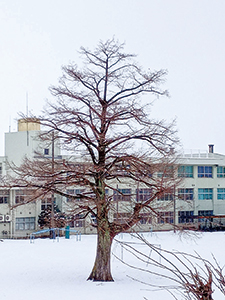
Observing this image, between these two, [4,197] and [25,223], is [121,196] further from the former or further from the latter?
[4,197]

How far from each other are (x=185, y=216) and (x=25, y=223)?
45.5 feet

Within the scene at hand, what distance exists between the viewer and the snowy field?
14.8 m

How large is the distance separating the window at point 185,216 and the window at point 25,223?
12956mm

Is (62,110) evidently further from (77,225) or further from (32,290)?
(77,225)

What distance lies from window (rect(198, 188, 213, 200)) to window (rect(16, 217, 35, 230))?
16.0 metres

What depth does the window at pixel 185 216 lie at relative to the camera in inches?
1606

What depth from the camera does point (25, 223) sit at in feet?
118

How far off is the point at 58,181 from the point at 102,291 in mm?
4039

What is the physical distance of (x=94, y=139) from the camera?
16.7 m

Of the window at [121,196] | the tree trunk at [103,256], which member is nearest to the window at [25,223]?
the window at [121,196]

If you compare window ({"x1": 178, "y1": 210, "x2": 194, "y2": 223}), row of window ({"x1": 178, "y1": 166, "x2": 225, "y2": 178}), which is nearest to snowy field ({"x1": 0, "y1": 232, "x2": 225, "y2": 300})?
window ({"x1": 178, "y1": 210, "x2": 194, "y2": 223})

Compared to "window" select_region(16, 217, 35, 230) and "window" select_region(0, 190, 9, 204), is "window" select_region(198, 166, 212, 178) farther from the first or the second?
"window" select_region(0, 190, 9, 204)

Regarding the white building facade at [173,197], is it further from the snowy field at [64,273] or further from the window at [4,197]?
the snowy field at [64,273]

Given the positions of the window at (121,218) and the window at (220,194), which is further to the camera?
the window at (220,194)
